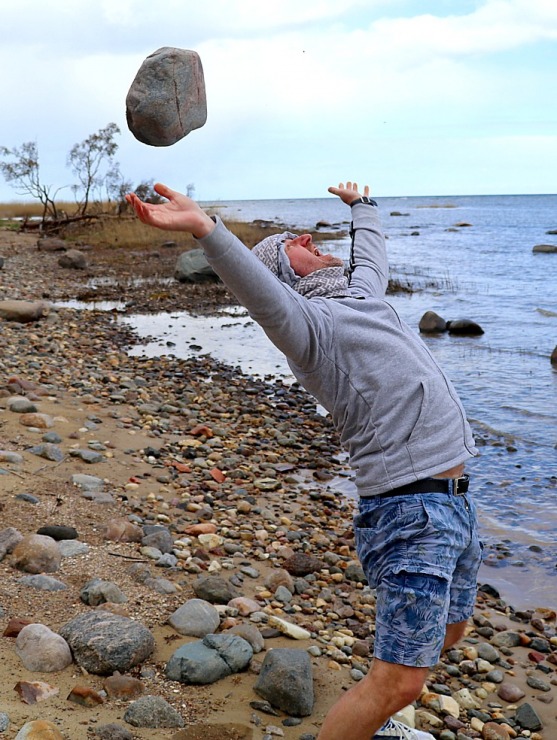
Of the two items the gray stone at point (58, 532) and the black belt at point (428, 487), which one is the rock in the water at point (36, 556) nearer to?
the gray stone at point (58, 532)

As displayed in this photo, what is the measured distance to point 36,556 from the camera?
4.55m

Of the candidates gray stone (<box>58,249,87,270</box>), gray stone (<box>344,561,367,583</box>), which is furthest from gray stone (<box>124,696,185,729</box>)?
gray stone (<box>58,249,87,270</box>)

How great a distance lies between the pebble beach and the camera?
3623 millimetres

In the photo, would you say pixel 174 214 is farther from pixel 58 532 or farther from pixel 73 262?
pixel 73 262

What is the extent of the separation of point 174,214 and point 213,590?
281 cm

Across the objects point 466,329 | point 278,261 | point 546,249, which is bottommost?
point 466,329

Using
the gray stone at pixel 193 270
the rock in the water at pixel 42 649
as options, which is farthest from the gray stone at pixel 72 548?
the gray stone at pixel 193 270

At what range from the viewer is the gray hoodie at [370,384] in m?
2.77

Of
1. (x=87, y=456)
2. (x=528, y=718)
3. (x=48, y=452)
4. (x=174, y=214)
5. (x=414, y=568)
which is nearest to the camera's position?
(x=174, y=214)

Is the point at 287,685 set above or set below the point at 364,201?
below

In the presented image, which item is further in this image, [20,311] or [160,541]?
[20,311]

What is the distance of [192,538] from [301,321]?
3346 mm

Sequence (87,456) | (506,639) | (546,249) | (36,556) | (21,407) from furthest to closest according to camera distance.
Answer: (546,249) → (21,407) → (87,456) → (506,639) → (36,556)

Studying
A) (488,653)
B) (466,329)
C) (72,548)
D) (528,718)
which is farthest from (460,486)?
(466,329)
